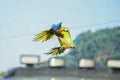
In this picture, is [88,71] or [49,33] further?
[49,33]

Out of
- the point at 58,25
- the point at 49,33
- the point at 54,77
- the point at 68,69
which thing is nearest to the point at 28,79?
the point at 54,77

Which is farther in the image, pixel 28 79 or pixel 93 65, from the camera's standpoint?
pixel 93 65

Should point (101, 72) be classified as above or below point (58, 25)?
below

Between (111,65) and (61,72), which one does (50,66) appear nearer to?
(61,72)

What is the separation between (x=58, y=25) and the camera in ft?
41.4

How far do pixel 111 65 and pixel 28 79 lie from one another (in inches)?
59.1

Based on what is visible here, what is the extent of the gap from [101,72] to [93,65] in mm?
407

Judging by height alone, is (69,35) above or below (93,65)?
above

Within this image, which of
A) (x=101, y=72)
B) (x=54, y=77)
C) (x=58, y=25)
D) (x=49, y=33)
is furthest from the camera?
(x=49, y=33)

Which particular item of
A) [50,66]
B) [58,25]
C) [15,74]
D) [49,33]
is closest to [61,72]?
[50,66]

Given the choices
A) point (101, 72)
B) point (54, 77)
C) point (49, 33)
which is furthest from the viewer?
point (49, 33)

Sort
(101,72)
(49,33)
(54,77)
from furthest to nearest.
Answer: (49,33) < (101,72) < (54,77)

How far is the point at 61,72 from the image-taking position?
7.87m

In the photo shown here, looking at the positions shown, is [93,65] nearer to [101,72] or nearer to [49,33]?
[101,72]
